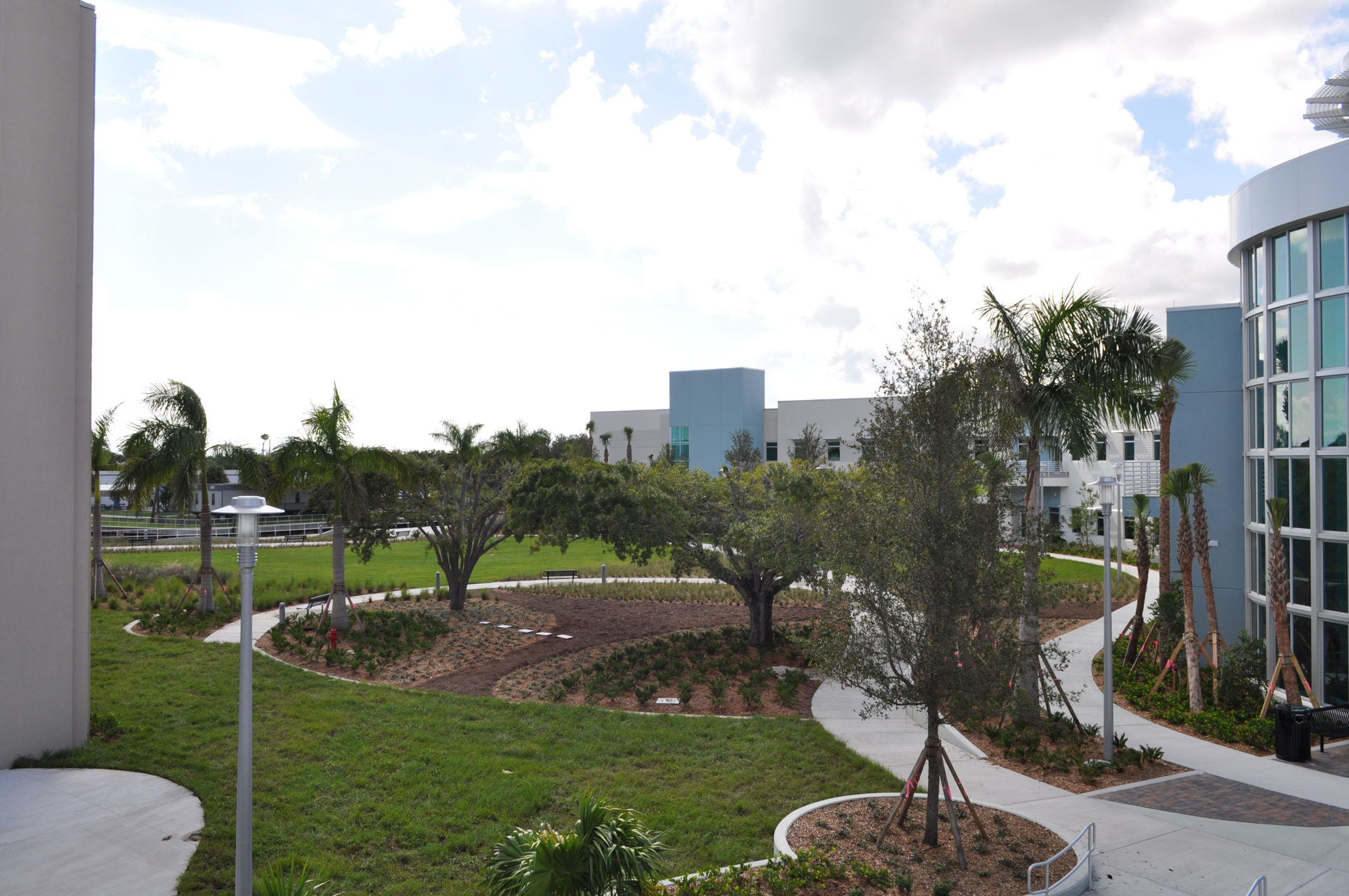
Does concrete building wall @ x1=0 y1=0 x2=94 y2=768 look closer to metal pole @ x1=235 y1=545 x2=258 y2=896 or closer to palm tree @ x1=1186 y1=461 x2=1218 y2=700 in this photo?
metal pole @ x1=235 y1=545 x2=258 y2=896

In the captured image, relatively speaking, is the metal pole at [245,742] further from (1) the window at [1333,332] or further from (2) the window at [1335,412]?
(1) the window at [1333,332]

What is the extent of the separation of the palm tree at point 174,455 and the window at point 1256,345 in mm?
24087

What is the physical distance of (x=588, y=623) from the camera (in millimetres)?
22594

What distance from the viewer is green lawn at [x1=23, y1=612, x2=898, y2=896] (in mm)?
8109

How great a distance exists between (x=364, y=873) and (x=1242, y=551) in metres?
18.9

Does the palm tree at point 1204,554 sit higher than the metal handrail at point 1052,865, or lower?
higher

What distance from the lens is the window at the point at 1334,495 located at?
45.4ft

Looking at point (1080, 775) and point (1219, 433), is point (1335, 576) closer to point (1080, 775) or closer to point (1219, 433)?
point (1219, 433)

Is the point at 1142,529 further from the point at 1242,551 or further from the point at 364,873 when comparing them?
the point at 364,873

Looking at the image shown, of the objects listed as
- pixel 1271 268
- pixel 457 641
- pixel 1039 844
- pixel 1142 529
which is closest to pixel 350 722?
pixel 457 641

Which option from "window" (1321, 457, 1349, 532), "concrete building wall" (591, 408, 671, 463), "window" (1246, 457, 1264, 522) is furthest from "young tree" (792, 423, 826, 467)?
"window" (1321, 457, 1349, 532)

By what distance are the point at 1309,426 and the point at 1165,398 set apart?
2.68m

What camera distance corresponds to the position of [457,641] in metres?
19.5

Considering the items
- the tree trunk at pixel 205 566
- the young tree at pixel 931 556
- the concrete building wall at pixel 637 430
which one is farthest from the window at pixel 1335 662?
the concrete building wall at pixel 637 430
